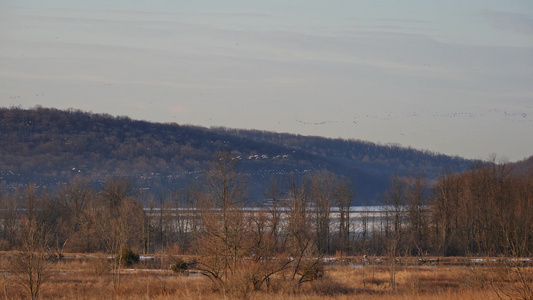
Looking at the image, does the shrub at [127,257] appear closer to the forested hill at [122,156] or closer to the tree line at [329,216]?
the tree line at [329,216]

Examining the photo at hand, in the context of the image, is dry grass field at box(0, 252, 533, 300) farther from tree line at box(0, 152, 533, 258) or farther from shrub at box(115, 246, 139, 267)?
tree line at box(0, 152, 533, 258)

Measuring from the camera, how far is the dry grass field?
71.1ft

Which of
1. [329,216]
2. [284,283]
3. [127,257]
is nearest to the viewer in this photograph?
[284,283]

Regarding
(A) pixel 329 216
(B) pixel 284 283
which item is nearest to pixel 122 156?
(A) pixel 329 216

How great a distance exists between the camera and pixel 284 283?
2675 centimetres

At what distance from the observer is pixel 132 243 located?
6291 centimetres

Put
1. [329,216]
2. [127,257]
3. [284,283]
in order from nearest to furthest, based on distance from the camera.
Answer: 1. [284,283]
2. [127,257]
3. [329,216]

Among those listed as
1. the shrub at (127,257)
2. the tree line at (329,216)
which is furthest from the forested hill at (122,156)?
the shrub at (127,257)

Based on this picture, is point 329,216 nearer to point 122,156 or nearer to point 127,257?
point 127,257

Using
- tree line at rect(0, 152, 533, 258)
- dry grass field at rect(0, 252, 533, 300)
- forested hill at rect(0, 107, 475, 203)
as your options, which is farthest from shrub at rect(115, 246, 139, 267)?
forested hill at rect(0, 107, 475, 203)

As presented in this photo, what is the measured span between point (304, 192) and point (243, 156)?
112 metres

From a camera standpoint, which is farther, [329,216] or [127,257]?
[329,216]

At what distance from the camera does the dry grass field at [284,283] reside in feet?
71.1

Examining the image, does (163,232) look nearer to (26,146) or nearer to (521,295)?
(521,295)
